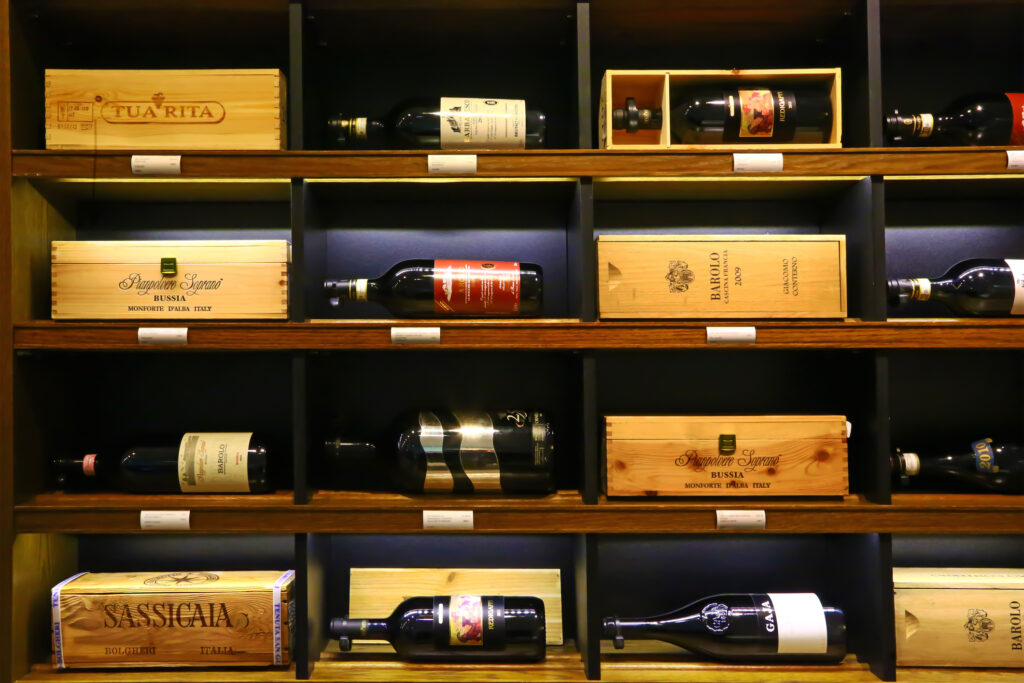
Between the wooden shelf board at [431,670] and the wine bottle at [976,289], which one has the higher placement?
the wine bottle at [976,289]

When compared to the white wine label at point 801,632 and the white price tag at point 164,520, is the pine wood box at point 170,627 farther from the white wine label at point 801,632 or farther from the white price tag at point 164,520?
the white wine label at point 801,632

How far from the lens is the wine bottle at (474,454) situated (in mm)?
1601

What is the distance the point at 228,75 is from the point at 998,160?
5.82 ft

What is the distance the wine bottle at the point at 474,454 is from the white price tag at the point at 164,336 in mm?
533

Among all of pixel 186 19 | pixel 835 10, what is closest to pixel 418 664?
pixel 186 19

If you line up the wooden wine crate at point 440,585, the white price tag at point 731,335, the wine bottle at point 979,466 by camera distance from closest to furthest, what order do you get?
the white price tag at point 731,335
the wine bottle at point 979,466
the wooden wine crate at point 440,585

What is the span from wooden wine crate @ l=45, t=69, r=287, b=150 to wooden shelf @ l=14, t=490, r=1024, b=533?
0.84 m

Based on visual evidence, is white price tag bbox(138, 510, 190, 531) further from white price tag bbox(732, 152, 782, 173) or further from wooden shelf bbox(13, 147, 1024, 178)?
white price tag bbox(732, 152, 782, 173)

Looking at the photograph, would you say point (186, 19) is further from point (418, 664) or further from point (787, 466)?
point (787, 466)

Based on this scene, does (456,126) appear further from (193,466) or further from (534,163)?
(193,466)

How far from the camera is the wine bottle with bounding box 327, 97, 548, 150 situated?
1.61 metres

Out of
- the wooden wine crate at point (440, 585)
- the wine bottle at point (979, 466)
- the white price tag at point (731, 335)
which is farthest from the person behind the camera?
the wooden wine crate at point (440, 585)

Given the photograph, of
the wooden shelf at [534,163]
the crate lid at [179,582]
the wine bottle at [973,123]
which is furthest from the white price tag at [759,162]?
the crate lid at [179,582]

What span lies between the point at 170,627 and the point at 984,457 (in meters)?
1.97
